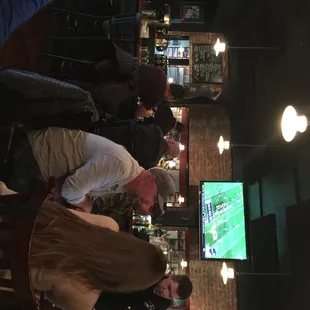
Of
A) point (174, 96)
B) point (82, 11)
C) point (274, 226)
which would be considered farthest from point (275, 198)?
point (82, 11)

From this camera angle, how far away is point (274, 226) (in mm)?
4562

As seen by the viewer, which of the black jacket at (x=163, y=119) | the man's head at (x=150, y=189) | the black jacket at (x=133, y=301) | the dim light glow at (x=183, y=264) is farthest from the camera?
the dim light glow at (x=183, y=264)

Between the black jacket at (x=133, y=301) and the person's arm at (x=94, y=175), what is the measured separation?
1.80 m

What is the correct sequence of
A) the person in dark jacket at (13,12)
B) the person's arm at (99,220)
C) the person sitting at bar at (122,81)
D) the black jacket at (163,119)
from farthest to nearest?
the black jacket at (163,119) → the person sitting at bar at (122,81) → the person's arm at (99,220) → the person in dark jacket at (13,12)

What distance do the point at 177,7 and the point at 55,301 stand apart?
23.5 ft

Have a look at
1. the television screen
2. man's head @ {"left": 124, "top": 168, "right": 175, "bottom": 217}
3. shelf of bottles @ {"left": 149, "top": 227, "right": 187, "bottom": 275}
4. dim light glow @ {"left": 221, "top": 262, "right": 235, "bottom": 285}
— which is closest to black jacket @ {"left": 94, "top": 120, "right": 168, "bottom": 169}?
man's head @ {"left": 124, "top": 168, "right": 175, "bottom": 217}

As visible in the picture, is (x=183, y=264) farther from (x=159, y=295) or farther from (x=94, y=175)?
(x=94, y=175)

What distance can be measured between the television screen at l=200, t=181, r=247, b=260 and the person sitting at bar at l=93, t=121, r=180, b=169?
2681 mm

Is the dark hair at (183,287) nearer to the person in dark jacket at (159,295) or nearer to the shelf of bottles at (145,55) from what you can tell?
the person in dark jacket at (159,295)

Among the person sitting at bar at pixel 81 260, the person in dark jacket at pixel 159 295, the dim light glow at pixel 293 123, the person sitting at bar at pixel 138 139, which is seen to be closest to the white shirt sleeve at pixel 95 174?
the person sitting at bar at pixel 138 139

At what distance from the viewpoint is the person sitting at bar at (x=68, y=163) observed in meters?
2.16

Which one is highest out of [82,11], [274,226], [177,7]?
[177,7]

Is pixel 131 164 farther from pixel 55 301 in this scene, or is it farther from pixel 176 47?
pixel 176 47

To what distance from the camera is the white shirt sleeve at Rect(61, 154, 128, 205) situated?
216 centimetres
